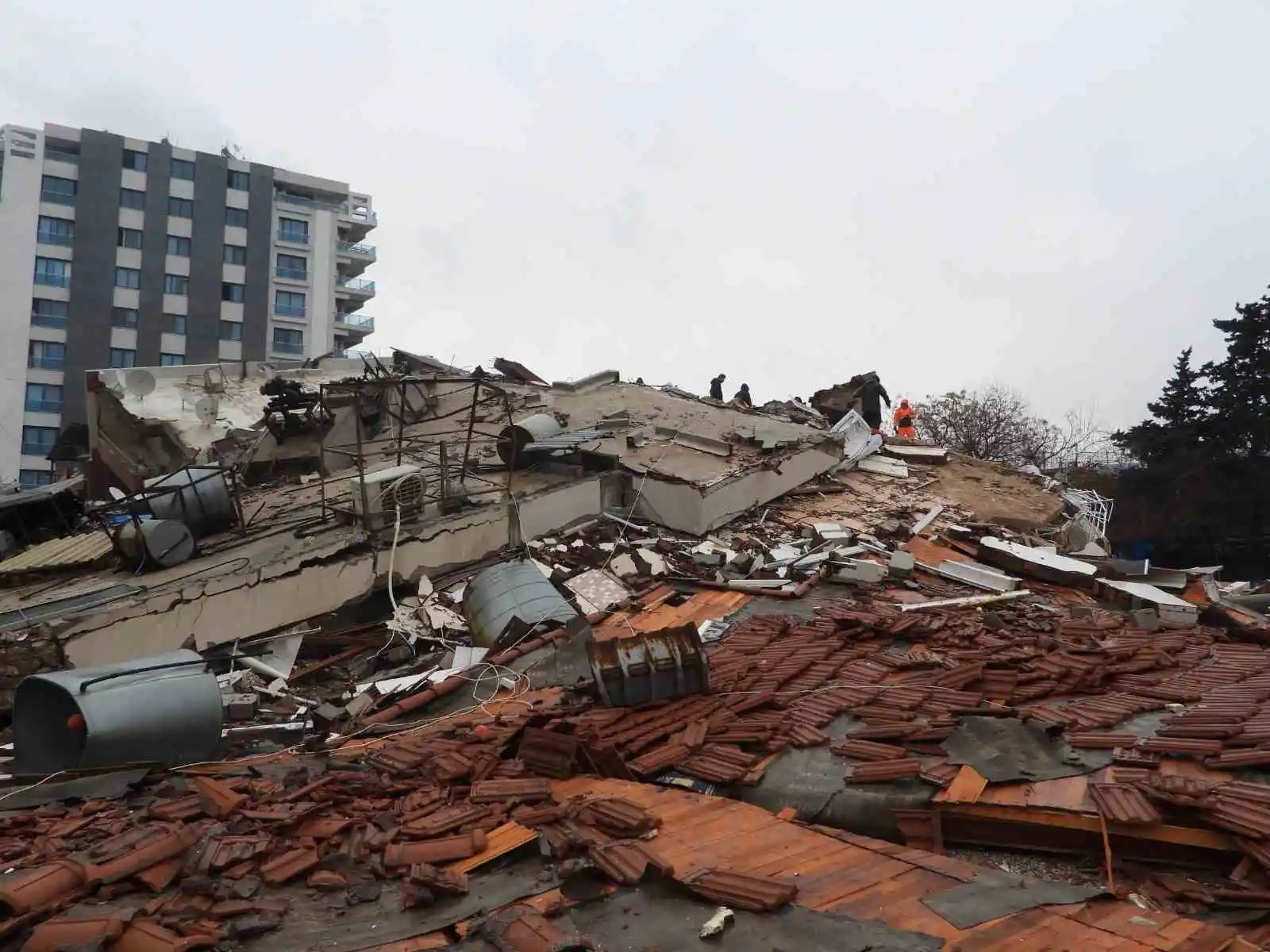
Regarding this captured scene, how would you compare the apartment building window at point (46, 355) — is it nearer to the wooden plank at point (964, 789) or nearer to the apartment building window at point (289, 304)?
the apartment building window at point (289, 304)

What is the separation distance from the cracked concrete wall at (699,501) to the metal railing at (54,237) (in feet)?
156

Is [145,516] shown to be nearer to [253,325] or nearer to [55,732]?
[55,732]

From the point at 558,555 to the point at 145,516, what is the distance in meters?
5.71

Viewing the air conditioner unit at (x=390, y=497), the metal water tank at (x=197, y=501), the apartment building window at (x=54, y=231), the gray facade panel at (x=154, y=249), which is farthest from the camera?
the gray facade panel at (x=154, y=249)

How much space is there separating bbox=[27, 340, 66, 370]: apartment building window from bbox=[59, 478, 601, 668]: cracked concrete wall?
45791 millimetres

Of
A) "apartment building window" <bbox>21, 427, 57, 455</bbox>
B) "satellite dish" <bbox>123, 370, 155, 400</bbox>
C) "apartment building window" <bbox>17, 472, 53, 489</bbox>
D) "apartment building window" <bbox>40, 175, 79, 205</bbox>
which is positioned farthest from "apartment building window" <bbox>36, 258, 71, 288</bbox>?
"satellite dish" <bbox>123, 370, 155, 400</bbox>

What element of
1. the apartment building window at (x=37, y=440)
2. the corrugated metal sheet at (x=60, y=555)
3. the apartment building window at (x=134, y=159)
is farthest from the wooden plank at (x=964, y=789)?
the apartment building window at (x=134, y=159)

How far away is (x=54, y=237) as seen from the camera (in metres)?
47.7

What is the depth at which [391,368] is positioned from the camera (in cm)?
2172

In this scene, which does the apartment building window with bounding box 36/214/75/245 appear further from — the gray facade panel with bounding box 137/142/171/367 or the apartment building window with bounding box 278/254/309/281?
the apartment building window with bounding box 278/254/309/281

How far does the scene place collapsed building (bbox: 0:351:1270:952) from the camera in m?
3.71

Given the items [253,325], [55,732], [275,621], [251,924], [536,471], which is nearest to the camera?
[251,924]

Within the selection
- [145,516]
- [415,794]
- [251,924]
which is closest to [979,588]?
[415,794]

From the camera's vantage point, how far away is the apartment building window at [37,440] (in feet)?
152
